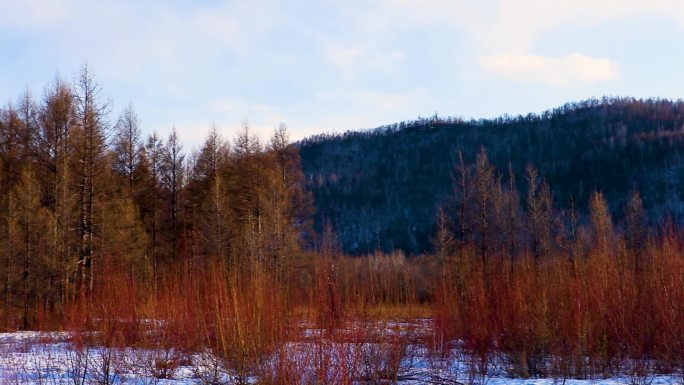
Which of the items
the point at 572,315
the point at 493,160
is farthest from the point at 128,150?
the point at 493,160

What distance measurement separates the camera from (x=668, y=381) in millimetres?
8391

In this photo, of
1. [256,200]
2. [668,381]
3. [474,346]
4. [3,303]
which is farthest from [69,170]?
[668,381]

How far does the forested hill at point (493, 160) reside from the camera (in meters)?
114

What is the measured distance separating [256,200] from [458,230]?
9.84m

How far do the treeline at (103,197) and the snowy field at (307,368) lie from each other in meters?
10.6

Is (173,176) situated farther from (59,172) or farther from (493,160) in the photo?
(493,160)

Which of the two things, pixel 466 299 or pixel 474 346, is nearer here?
→ pixel 474 346

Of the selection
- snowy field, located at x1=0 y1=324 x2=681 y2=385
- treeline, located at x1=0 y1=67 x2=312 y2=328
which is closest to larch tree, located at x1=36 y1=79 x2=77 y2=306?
treeline, located at x1=0 y1=67 x2=312 y2=328

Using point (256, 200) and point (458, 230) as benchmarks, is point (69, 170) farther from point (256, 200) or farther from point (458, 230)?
point (458, 230)

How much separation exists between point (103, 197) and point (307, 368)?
2148 cm

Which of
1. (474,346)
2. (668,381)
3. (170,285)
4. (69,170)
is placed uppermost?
(69,170)

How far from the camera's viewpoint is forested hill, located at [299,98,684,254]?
113562mm

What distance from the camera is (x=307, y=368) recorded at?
6.21m

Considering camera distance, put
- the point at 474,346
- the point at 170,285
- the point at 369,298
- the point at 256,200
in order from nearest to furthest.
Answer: the point at 369,298, the point at 170,285, the point at 474,346, the point at 256,200
